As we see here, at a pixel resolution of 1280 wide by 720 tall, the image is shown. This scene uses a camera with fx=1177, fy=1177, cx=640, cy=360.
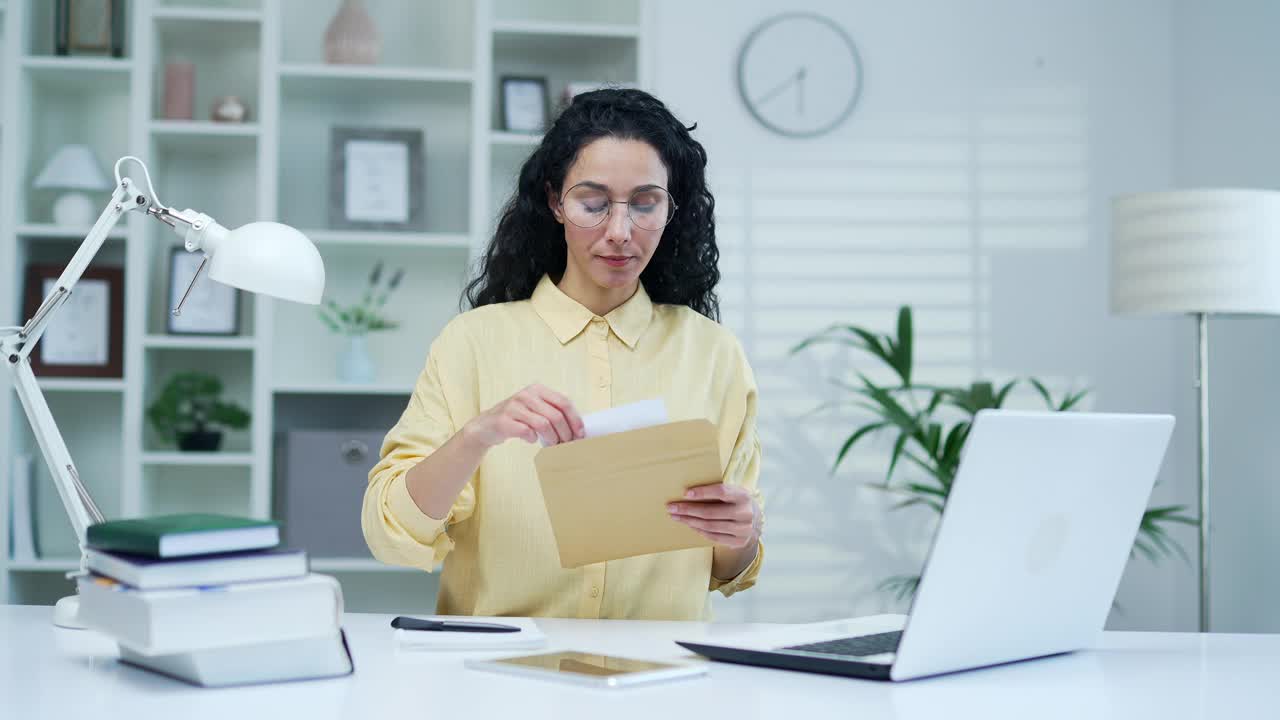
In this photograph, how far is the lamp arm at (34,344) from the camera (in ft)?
4.62

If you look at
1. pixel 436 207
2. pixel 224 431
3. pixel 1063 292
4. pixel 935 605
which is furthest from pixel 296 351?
pixel 935 605

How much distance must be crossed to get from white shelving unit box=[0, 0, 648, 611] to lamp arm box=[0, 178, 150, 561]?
1556mm

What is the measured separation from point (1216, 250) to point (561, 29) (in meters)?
1.72

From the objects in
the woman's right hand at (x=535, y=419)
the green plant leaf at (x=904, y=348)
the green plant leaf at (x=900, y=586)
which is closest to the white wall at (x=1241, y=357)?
the green plant leaf at (x=900, y=586)

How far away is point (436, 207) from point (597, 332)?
66.2 inches

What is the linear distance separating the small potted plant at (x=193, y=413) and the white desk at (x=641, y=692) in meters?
1.74

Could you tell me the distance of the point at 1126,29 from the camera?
3695mm

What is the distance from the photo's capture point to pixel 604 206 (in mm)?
1701

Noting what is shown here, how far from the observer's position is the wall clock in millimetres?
3553

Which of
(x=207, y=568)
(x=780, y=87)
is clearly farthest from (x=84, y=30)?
(x=207, y=568)

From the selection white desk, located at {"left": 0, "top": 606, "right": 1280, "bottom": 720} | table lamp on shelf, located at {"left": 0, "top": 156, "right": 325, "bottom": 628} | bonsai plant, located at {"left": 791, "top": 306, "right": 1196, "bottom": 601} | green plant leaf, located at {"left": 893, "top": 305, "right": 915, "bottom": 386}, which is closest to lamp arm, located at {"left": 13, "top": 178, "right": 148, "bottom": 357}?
table lamp on shelf, located at {"left": 0, "top": 156, "right": 325, "bottom": 628}

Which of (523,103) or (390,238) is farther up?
(523,103)

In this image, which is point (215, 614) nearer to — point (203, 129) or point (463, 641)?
point (463, 641)

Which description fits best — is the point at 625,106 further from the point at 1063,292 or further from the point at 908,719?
the point at 1063,292
